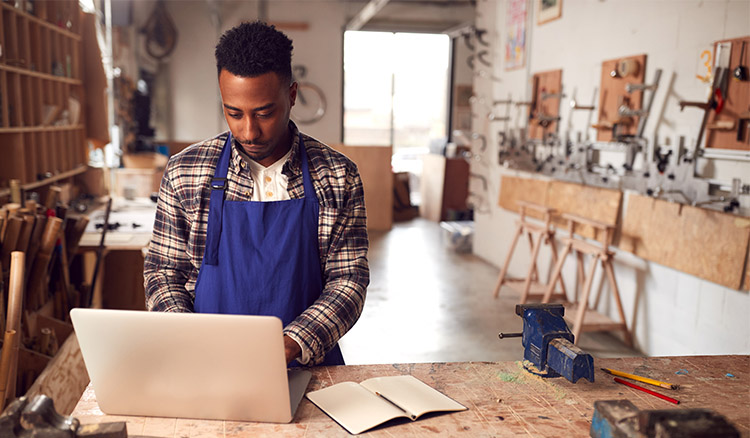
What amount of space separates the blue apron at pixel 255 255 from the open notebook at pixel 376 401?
0.19 m

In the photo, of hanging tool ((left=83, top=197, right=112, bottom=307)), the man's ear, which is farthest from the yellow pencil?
hanging tool ((left=83, top=197, right=112, bottom=307))

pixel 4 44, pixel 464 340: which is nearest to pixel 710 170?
pixel 464 340

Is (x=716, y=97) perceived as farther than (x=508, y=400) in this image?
Yes

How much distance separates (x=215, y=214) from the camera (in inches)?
59.1

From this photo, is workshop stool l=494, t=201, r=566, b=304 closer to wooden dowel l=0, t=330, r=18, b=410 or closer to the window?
wooden dowel l=0, t=330, r=18, b=410

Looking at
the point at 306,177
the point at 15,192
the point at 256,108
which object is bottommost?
the point at 15,192

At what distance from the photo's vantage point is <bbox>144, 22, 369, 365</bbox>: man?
4.72 ft

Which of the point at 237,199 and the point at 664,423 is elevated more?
the point at 237,199

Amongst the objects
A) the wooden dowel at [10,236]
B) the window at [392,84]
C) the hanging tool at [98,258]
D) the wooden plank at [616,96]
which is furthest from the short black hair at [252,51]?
the window at [392,84]

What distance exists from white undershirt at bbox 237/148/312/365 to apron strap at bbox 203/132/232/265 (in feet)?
0.26

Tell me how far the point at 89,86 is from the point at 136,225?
1653 millimetres

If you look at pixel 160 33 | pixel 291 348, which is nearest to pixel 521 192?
pixel 291 348

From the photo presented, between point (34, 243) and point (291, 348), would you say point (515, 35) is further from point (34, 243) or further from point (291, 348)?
point (291, 348)

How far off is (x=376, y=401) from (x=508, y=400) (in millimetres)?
301
